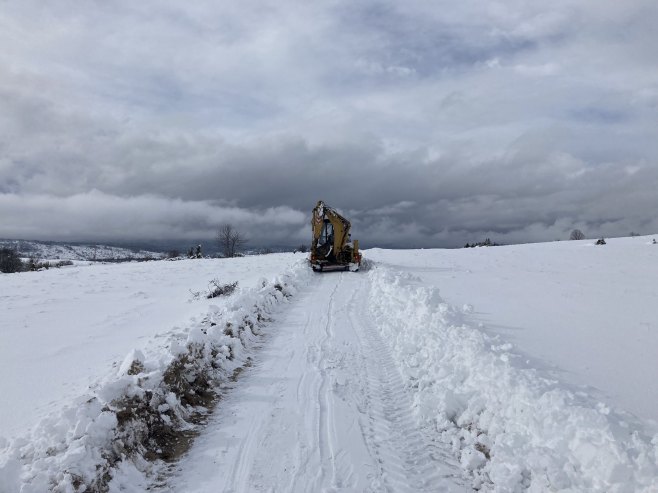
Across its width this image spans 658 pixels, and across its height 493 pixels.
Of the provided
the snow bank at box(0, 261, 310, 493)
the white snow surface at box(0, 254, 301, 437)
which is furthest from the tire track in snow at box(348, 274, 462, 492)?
the white snow surface at box(0, 254, 301, 437)

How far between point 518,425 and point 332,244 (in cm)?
2187

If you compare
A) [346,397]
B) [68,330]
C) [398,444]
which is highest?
[68,330]

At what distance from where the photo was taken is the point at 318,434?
209 inches

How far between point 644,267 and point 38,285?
33.0 meters

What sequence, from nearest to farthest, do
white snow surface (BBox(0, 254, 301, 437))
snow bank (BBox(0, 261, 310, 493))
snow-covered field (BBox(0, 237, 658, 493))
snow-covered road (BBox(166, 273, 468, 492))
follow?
snow bank (BBox(0, 261, 310, 493))
snow-covered field (BBox(0, 237, 658, 493))
snow-covered road (BBox(166, 273, 468, 492))
white snow surface (BBox(0, 254, 301, 437))

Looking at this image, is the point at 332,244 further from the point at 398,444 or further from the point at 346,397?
the point at 398,444

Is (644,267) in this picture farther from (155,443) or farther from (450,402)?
(155,443)

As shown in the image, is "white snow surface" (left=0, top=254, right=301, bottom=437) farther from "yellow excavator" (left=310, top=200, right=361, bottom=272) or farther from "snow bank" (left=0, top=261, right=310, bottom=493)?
"yellow excavator" (left=310, top=200, right=361, bottom=272)

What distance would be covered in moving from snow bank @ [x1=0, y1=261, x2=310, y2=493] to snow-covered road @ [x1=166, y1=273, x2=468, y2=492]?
44 cm

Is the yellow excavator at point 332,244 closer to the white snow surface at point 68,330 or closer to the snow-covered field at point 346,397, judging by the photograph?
the white snow surface at point 68,330

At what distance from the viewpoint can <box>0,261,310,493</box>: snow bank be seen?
4.00 metres

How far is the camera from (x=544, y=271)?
23.0 meters

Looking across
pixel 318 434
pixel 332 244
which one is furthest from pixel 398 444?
pixel 332 244

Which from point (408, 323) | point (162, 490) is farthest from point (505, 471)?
point (408, 323)
